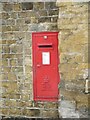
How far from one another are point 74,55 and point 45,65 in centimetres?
58

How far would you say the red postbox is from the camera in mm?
4672

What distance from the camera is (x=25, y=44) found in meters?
4.80

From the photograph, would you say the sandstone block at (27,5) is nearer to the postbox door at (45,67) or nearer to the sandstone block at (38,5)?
the sandstone block at (38,5)

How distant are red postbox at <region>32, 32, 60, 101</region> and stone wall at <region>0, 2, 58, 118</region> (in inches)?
3.4

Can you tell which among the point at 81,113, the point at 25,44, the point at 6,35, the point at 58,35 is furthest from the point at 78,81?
the point at 6,35

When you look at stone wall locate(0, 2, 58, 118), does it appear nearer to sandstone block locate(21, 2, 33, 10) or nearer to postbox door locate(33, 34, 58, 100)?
A: sandstone block locate(21, 2, 33, 10)

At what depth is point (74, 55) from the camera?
4.30 meters

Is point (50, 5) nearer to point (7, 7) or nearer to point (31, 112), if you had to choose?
point (7, 7)

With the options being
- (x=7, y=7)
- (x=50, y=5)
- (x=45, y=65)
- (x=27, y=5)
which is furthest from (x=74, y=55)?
(x=7, y=7)

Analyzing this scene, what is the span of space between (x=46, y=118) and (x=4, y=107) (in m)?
0.67

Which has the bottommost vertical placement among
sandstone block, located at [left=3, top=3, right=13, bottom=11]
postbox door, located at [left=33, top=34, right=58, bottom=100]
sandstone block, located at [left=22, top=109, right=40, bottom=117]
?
sandstone block, located at [left=22, top=109, right=40, bottom=117]

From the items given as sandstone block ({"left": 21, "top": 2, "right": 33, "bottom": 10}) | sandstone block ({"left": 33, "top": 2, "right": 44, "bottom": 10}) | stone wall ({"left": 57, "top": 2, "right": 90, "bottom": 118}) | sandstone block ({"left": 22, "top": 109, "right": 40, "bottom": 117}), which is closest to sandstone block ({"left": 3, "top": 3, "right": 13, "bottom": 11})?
sandstone block ({"left": 21, "top": 2, "right": 33, "bottom": 10})

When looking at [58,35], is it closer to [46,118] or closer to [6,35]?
[6,35]

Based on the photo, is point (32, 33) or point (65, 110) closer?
point (65, 110)
